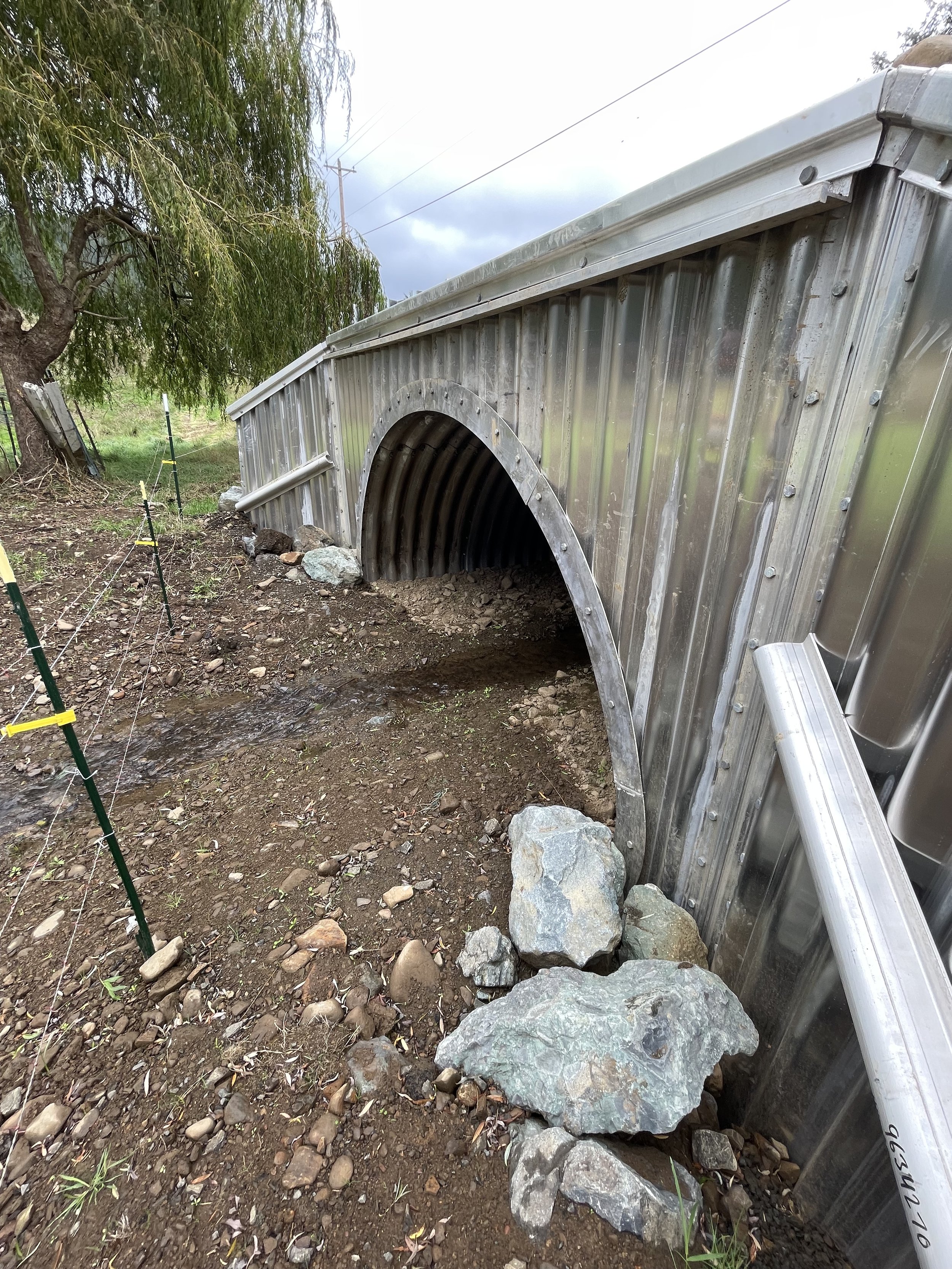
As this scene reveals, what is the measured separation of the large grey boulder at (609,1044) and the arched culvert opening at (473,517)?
0.81 metres

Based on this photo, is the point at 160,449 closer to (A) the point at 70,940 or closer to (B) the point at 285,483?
(B) the point at 285,483

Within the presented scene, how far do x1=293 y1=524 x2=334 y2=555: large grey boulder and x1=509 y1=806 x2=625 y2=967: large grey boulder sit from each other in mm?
6169

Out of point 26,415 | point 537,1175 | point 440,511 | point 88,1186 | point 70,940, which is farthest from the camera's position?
point 26,415

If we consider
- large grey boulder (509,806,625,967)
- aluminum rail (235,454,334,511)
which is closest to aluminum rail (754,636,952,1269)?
large grey boulder (509,806,625,967)

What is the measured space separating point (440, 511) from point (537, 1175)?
6576mm

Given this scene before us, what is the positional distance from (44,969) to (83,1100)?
786 millimetres

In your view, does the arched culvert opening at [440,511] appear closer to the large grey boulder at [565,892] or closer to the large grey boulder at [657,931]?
the large grey boulder at [565,892]

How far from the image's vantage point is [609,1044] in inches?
74.2

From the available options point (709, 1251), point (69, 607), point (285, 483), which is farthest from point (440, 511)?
point (709, 1251)

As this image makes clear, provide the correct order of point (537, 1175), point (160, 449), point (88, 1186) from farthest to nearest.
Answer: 1. point (160, 449)
2. point (88, 1186)
3. point (537, 1175)

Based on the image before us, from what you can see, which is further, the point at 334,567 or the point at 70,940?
the point at 334,567

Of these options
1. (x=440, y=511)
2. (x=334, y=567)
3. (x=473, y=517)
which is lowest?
(x=334, y=567)

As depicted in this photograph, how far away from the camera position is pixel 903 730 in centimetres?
154

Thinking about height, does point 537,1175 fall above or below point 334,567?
below
